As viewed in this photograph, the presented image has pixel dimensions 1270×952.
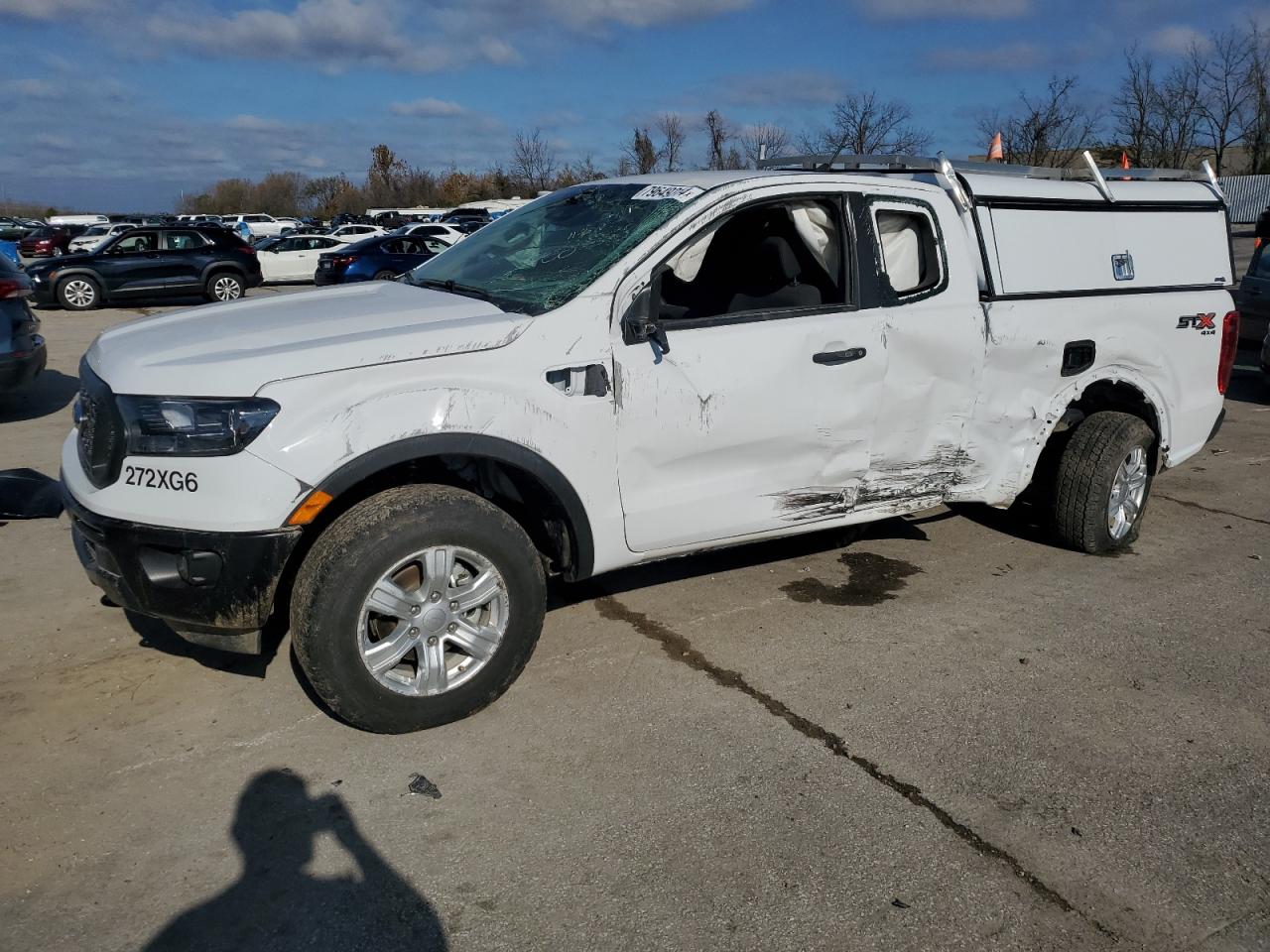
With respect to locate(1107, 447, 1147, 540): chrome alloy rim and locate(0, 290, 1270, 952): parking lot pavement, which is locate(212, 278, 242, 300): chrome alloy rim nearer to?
locate(0, 290, 1270, 952): parking lot pavement

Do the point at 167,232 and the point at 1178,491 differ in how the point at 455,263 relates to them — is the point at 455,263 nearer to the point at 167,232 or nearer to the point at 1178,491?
the point at 1178,491

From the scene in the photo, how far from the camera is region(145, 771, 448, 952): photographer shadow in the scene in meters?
2.66

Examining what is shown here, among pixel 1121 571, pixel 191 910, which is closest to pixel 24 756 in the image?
pixel 191 910

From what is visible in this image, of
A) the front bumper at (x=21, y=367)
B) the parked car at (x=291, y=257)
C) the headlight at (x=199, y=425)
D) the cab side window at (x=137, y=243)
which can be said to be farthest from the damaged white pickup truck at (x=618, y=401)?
the parked car at (x=291, y=257)

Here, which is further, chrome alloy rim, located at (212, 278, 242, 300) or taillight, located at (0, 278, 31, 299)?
chrome alloy rim, located at (212, 278, 242, 300)

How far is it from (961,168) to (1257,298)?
24.7 feet

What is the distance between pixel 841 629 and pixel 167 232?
19.3m

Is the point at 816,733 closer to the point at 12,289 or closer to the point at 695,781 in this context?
the point at 695,781

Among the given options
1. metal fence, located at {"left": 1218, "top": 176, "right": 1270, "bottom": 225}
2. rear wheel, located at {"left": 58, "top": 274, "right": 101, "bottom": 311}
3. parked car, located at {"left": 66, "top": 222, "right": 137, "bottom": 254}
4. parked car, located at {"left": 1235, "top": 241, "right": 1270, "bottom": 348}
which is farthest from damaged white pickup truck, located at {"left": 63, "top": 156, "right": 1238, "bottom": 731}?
metal fence, located at {"left": 1218, "top": 176, "right": 1270, "bottom": 225}

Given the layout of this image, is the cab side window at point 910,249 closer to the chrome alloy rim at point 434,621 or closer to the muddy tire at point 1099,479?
the muddy tire at point 1099,479

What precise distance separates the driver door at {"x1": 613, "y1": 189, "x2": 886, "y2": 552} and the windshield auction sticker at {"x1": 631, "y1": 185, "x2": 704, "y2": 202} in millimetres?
162

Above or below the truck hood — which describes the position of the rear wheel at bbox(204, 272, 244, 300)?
above

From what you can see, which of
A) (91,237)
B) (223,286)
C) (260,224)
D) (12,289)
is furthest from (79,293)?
(260,224)

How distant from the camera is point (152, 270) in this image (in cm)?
1978
